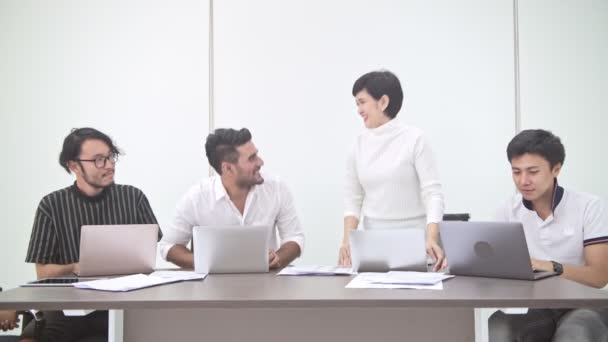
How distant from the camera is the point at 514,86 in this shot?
4133 millimetres

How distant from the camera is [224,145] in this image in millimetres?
3150

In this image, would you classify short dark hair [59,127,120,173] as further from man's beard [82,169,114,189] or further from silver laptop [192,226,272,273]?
silver laptop [192,226,272,273]

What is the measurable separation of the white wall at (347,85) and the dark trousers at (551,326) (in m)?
2.05

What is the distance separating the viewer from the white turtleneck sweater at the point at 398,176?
2.94m

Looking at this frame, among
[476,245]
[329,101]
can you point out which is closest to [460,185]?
[329,101]

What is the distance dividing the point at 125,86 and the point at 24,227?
126cm

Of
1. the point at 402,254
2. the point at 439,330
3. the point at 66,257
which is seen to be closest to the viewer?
the point at 439,330

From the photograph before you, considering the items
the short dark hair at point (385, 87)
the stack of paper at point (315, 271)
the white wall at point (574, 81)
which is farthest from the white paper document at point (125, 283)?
the white wall at point (574, 81)

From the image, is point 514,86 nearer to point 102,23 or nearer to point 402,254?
point 402,254

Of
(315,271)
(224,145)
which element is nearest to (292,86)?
(224,145)

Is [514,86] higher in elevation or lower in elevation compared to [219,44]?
lower

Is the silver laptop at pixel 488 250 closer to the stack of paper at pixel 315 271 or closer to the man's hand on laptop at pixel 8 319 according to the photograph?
the stack of paper at pixel 315 271

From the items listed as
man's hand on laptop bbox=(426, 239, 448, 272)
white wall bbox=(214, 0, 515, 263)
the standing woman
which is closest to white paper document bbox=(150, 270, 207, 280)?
the standing woman

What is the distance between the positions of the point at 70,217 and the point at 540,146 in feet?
7.11
